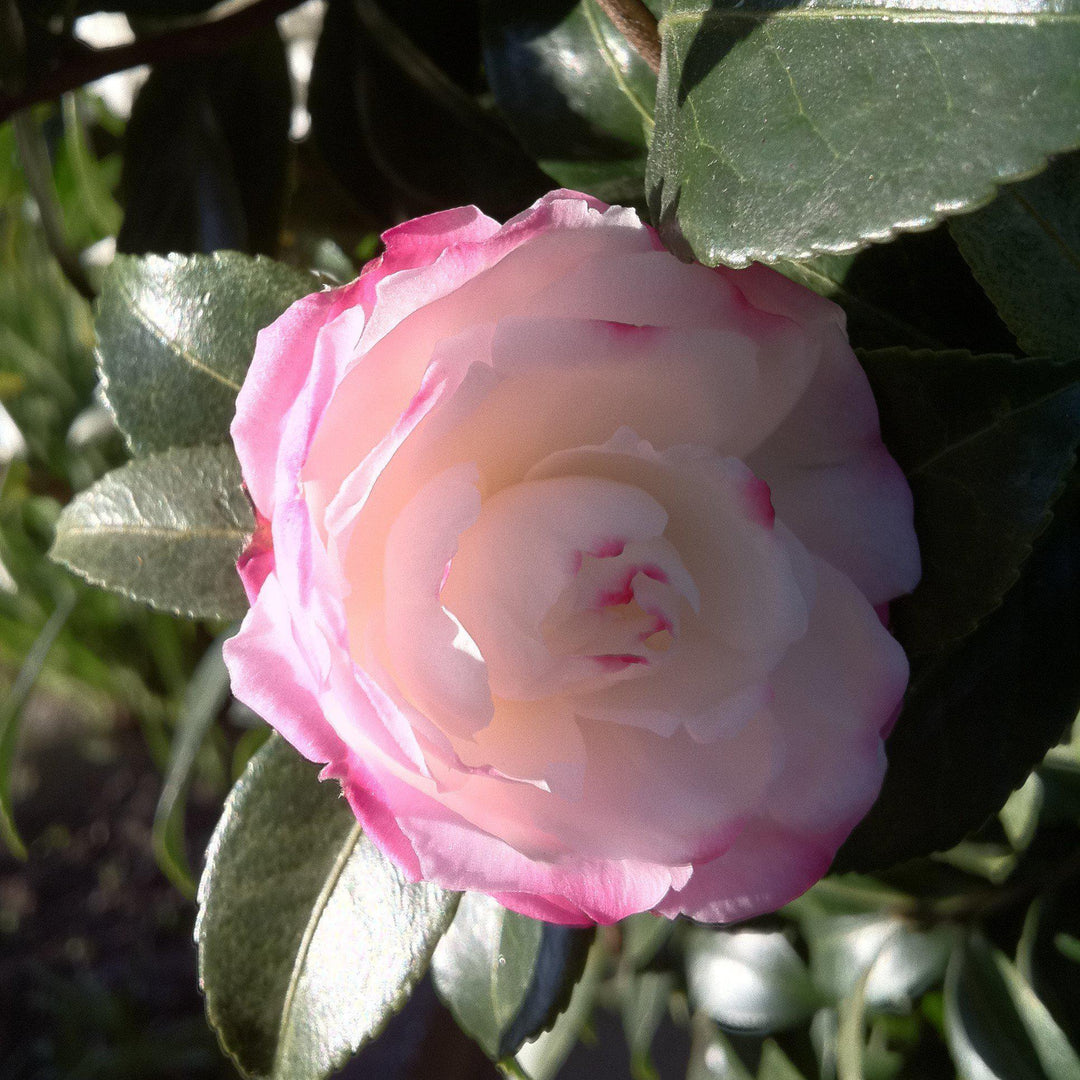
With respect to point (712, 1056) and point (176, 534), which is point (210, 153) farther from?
point (712, 1056)

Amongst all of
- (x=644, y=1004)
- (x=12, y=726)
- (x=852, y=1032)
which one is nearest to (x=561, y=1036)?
(x=644, y=1004)

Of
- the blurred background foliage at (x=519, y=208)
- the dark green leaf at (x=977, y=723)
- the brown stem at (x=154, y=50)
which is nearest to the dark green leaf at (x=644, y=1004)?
the blurred background foliage at (x=519, y=208)

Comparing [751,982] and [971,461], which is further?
[751,982]

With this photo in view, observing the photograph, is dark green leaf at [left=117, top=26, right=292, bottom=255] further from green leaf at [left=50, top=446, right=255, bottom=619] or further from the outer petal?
the outer petal

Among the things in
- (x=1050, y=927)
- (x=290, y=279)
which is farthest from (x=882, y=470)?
(x=1050, y=927)

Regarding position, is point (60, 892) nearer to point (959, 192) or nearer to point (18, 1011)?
point (18, 1011)

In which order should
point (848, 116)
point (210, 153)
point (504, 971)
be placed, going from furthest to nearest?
point (210, 153), point (504, 971), point (848, 116)
